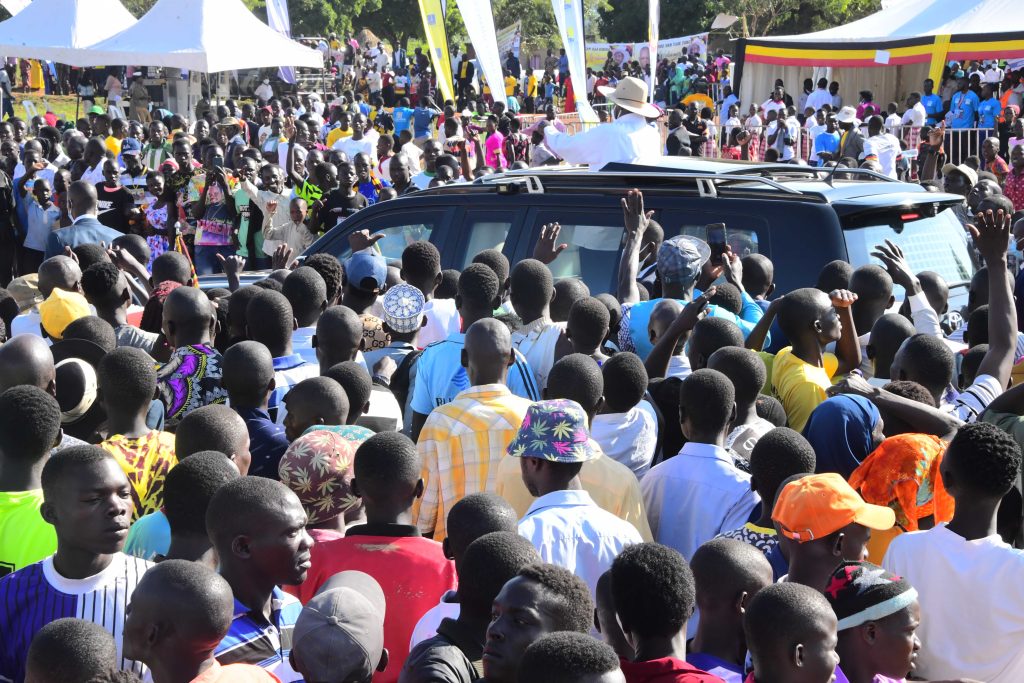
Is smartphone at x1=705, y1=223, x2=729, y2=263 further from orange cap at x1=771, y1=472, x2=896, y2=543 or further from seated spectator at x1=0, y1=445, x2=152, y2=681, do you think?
seated spectator at x1=0, y1=445, x2=152, y2=681

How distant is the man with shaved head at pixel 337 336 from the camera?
5.39m

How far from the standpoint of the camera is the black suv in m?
6.85

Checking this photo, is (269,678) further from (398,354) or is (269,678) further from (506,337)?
(398,354)

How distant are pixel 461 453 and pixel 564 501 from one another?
2.50 ft

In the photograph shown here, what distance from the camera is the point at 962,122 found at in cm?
2180

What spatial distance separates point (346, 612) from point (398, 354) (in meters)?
3.02

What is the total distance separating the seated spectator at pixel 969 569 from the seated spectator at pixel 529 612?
47.0 inches

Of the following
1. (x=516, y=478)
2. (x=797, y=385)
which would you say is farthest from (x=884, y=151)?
(x=516, y=478)

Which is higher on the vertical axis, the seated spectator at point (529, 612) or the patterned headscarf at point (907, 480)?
the seated spectator at point (529, 612)

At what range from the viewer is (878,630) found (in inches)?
122

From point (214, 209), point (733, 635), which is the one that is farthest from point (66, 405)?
point (214, 209)

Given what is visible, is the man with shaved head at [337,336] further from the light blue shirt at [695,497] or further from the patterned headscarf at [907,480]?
the patterned headscarf at [907,480]

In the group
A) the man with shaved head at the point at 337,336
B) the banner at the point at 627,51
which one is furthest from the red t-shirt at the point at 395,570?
the banner at the point at 627,51

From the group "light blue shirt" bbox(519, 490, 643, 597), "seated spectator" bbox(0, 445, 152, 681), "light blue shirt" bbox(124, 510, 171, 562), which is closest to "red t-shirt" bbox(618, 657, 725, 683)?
"light blue shirt" bbox(519, 490, 643, 597)
